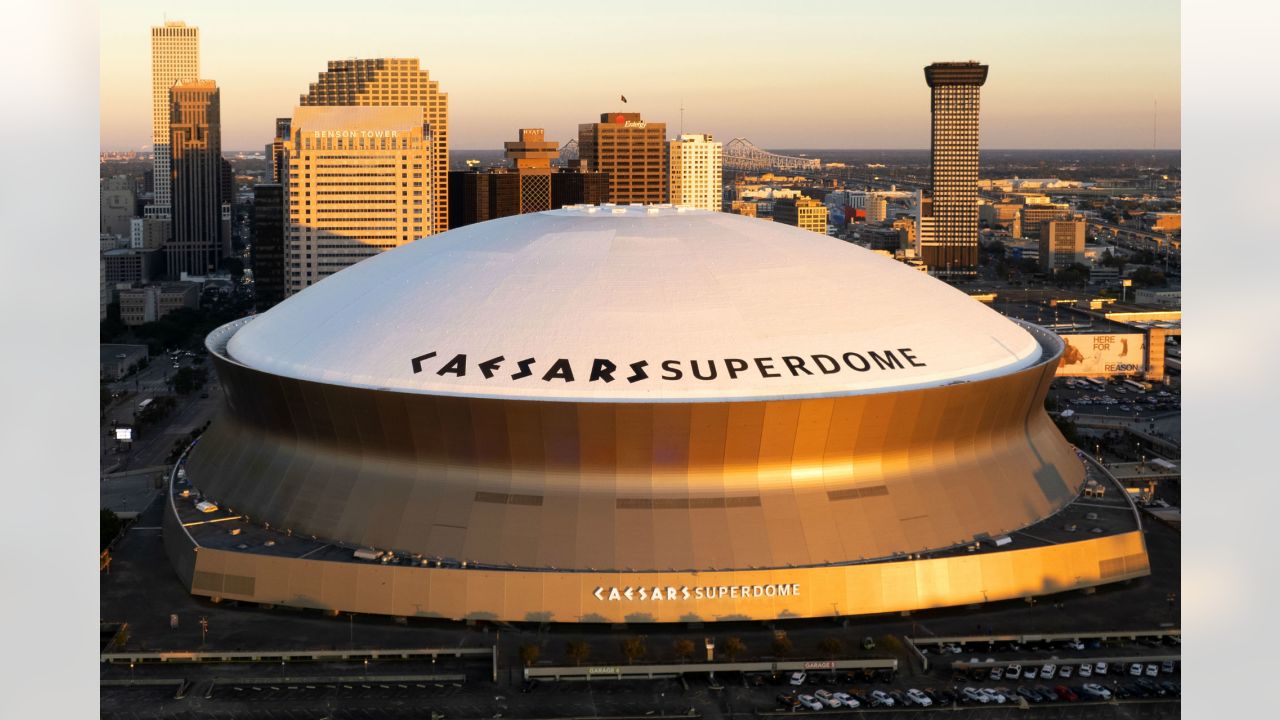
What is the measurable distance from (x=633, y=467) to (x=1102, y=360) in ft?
254

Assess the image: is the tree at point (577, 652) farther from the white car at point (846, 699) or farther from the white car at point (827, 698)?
the white car at point (846, 699)

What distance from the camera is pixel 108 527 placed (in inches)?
2427

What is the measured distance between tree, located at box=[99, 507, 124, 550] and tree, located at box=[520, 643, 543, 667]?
2105cm

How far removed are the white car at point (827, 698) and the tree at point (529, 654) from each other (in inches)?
322

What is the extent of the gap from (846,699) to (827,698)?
0.53 meters

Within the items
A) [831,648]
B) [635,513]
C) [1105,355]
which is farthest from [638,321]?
[1105,355]

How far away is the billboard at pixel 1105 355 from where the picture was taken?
11975cm

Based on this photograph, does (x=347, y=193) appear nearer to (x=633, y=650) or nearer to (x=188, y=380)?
(x=188, y=380)

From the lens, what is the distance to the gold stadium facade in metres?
49.6

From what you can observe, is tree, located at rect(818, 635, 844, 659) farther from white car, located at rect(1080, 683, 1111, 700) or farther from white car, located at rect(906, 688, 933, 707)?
white car, located at rect(1080, 683, 1111, 700)

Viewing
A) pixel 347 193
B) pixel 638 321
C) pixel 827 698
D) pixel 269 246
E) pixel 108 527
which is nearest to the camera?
pixel 827 698

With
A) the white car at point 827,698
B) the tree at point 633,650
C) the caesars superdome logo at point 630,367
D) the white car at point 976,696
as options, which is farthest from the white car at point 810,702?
the caesars superdome logo at point 630,367

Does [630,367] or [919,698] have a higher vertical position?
[630,367]

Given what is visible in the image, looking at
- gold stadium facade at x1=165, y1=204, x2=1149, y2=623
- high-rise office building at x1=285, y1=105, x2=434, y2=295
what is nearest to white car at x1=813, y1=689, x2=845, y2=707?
gold stadium facade at x1=165, y1=204, x2=1149, y2=623
